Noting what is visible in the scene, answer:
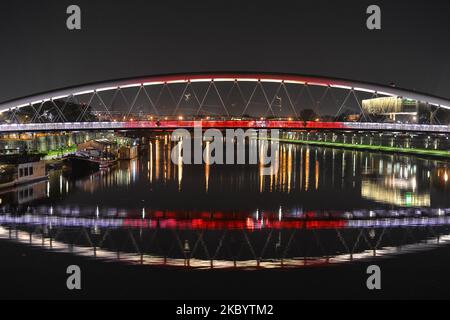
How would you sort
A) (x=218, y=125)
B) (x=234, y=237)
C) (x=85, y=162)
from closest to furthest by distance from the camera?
1. (x=234, y=237)
2. (x=218, y=125)
3. (x=85, y=162)

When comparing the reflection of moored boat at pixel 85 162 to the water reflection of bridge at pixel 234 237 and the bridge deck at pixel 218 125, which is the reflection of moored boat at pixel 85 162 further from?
the water reflection of bridge at pixel 234 237

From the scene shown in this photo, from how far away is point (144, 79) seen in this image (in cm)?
5056

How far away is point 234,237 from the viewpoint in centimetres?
2205

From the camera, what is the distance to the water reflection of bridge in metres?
18.9

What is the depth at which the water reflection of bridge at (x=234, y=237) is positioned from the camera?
18875 millimetres

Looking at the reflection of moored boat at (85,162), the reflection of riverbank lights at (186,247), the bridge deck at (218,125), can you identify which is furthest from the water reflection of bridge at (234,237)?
the reflection of moored boat at (85,162)

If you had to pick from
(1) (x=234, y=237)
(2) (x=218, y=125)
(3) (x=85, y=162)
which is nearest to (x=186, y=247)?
(1) (x=234, y=237)

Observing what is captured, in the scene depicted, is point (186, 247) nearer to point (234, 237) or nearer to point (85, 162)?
point (234, 237)

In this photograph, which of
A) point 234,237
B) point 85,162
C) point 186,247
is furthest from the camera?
point 85,162

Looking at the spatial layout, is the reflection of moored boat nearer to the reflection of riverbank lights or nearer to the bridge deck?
the bridge deck

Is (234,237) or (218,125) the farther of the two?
(218,125)

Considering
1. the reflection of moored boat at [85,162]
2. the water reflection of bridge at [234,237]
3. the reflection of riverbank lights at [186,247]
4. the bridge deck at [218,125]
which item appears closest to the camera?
the water reflection of bridge at [234,237]

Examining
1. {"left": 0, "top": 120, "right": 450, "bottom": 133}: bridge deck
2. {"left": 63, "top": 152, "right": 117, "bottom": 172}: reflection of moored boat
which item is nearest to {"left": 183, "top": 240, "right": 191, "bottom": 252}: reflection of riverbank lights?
{"left": 0, "top": 120, "right": 450, "bottom": 133}: bridge deck

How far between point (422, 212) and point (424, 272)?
39.0 feet
